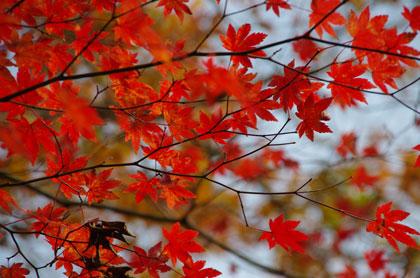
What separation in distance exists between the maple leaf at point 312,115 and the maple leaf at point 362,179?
3.92 m

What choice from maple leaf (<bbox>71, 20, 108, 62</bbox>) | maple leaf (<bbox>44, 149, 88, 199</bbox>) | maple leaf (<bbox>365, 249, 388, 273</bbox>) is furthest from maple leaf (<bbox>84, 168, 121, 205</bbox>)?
maple leaf (<bbox>365, 249, 388, 273</bbox>)

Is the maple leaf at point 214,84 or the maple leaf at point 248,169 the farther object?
the maple leaf at point 248,169

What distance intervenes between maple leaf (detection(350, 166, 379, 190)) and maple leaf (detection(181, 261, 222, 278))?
13.2ft

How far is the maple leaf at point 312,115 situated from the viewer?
1454mm

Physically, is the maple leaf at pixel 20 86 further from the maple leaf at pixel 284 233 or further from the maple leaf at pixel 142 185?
the maple leaf at pixel 284 233

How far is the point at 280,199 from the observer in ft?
19.2

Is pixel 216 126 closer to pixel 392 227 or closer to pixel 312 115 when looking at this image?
pixel 312 115

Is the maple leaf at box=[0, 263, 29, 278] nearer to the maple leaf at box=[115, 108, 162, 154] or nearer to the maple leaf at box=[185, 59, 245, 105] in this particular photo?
the maple leaf at box=[115, 108, 162, 154]

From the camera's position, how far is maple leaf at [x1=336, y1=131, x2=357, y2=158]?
449 centimetres

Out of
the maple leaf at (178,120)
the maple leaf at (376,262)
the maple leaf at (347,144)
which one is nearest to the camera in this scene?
the maple leaf at (178,120)

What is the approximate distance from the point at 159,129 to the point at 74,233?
0.60 m

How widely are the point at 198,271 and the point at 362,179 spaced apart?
4.15 m

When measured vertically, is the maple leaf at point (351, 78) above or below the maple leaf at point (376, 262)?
above

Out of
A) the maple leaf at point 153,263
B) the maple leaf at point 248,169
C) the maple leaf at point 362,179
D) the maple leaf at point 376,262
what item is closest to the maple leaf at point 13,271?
the maple leaf at point 153,263
